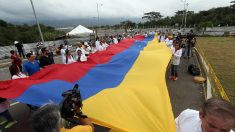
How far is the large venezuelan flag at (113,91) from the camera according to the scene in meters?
3.19

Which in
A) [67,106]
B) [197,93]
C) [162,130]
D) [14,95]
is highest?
[67,106]

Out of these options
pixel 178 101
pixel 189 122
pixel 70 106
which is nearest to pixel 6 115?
pixel 70 106

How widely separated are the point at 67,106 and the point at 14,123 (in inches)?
144

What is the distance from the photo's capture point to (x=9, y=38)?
35000 millimetres

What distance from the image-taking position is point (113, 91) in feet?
13.1

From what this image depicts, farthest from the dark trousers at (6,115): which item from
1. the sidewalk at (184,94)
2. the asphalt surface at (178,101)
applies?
the sidewalk at (184,94)

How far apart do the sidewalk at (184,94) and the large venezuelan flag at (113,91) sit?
1362 millimetres

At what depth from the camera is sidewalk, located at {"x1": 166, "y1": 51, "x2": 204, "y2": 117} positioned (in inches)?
251

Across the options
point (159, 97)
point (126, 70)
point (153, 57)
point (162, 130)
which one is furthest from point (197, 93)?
point (162, 130)

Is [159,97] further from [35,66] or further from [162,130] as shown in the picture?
[35,66]

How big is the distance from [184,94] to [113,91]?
4.29 meters

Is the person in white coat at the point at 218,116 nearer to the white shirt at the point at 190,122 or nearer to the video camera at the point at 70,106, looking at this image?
the white shirt at the point at 190,122

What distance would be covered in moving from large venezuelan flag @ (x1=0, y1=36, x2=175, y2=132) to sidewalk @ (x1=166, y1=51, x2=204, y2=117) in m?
1.36

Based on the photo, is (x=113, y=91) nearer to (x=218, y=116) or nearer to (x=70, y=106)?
(x=70, y=106)
